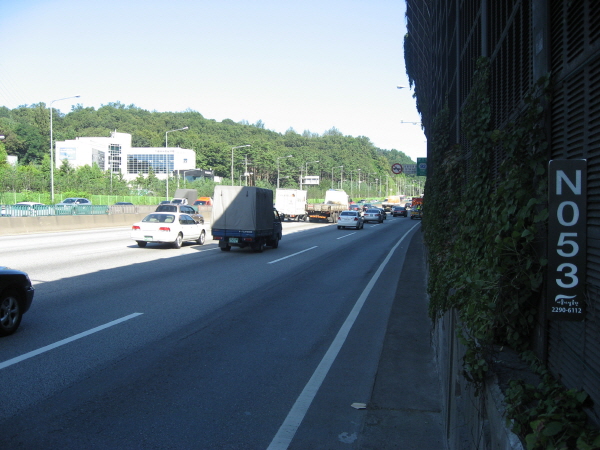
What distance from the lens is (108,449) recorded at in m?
4.67

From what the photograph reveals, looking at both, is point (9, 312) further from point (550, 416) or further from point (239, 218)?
point (239, 218)

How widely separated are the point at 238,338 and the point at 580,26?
667 centimetres

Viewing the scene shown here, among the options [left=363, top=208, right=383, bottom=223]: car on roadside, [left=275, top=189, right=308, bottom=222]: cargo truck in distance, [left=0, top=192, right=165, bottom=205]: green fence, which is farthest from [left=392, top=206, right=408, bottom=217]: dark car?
[left=0, top=192, right=165, bottom=205]: green fence

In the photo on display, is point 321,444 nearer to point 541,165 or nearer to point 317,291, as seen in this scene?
point 541,165

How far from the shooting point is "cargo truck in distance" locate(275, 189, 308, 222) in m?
53.4

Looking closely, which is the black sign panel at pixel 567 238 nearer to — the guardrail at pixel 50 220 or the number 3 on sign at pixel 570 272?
the number 3 on sign at pixel 570 272

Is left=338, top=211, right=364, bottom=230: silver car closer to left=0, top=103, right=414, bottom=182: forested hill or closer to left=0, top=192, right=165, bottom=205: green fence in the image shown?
left=0, top=192, right=165, bottom=205: green fence

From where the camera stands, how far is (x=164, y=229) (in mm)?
22828

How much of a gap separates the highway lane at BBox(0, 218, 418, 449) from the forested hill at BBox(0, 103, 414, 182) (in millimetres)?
106803

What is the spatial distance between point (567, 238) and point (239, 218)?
20.5m

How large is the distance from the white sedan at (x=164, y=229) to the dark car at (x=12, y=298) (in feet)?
46.0

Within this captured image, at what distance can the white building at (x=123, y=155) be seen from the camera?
120688 millimetres

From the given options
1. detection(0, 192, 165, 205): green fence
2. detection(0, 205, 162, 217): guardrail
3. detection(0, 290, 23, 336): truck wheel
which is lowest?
detection(0, 290, 23, 336): truck wheel

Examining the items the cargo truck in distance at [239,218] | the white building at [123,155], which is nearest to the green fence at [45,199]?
the cargo truck in distance at [239,218]
